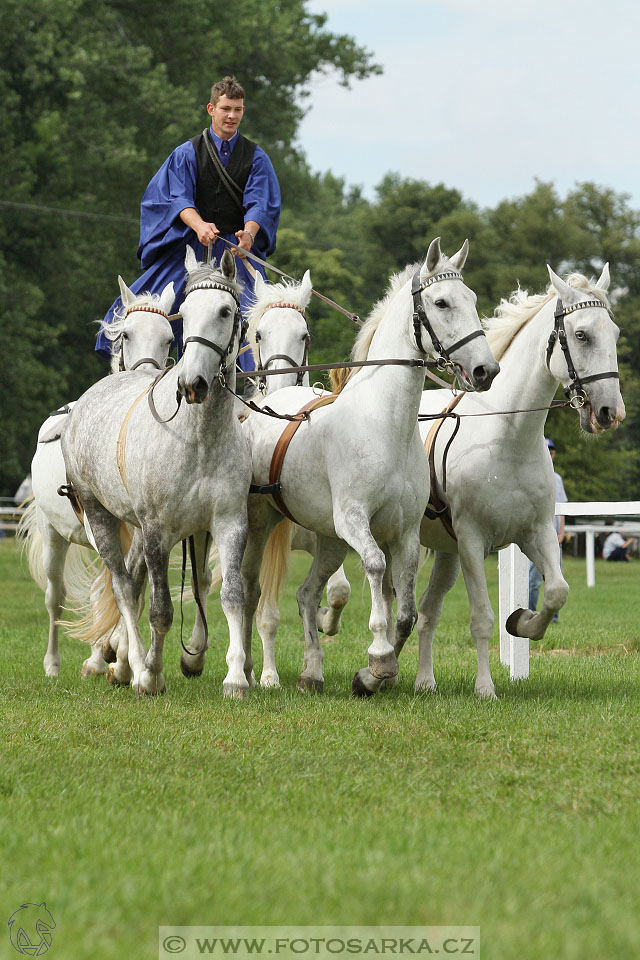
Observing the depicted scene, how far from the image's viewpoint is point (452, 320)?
7414 mm

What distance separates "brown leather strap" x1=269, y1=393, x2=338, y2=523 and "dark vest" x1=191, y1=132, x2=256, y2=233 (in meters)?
2.54

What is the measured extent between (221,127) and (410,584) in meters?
Result: 4.40

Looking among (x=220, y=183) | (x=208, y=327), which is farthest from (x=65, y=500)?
(x=208, y=327)

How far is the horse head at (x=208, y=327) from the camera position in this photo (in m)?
7.07

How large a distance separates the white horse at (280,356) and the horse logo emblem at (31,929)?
5457mm

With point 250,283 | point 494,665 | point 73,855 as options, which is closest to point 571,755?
point 73,855

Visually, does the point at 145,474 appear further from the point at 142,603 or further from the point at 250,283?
the point at 250,283

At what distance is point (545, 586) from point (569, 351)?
1479 mm

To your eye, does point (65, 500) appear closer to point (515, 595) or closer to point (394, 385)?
point (394, 385)

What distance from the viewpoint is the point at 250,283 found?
10648mm

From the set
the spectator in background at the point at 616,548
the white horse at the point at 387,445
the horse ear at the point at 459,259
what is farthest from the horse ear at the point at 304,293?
the spectator in background at the point at 616,548

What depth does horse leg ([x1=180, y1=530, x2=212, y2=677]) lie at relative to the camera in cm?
883

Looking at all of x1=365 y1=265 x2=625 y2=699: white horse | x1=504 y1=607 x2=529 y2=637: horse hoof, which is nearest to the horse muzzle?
x1=365 y1=265 x2=625 y2=699: white horse

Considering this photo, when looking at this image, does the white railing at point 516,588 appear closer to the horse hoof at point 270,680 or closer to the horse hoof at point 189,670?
the horse hoof at point 270,680
